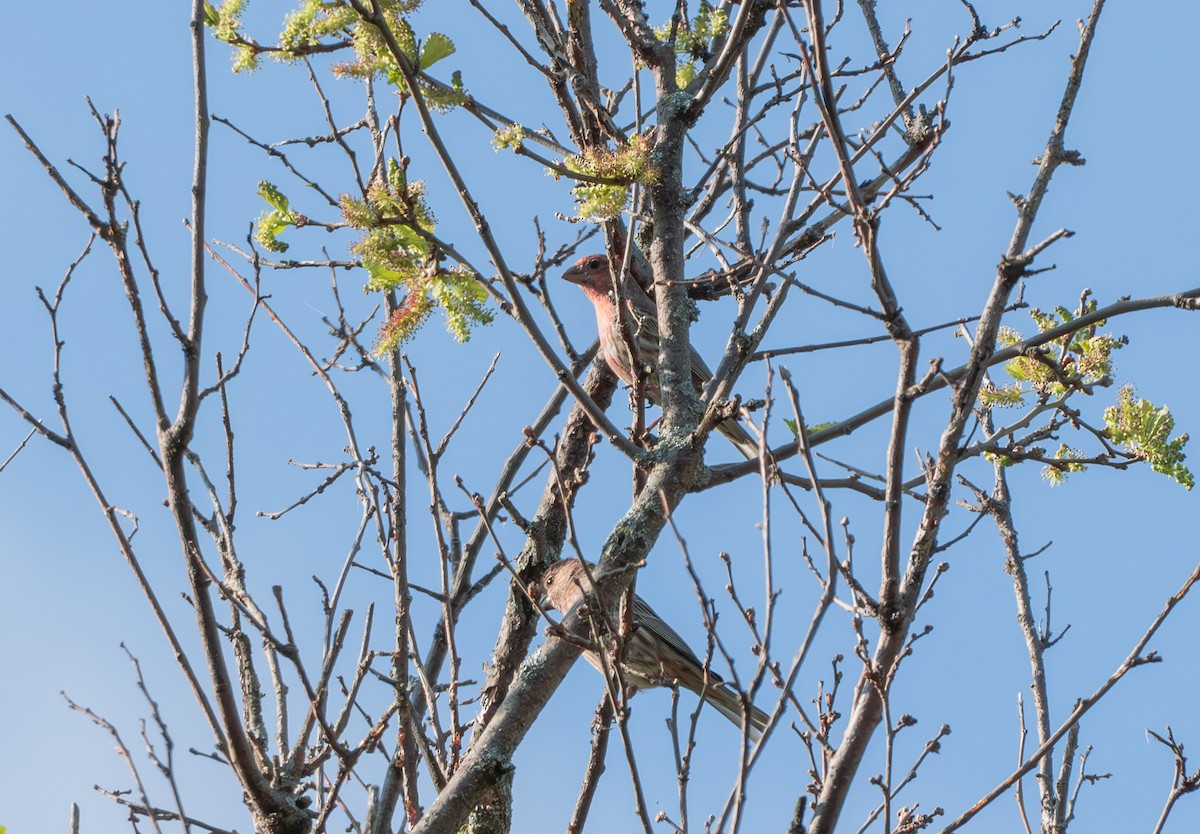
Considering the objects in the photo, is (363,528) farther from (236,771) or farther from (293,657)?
(236,771)

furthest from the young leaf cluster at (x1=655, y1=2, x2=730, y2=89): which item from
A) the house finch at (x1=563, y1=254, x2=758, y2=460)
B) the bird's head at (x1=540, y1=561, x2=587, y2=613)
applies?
the bird's head at (x1=540, y1=561, x2=587, y2=613)

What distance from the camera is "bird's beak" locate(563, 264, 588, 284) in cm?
903

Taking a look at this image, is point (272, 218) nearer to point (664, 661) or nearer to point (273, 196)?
point (273, 196)

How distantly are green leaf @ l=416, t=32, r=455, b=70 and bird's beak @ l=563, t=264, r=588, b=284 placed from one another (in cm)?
479

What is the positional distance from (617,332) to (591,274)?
3055 mm

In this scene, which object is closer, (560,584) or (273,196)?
(273,196)

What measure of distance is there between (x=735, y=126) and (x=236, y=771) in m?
4.18

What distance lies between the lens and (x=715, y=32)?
6168 mm

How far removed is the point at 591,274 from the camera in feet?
29.5

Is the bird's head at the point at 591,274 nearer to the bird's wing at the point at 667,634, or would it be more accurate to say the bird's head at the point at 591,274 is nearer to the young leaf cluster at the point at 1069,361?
the bird's wing at the point at 667,634

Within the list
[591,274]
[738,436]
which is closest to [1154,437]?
[738,436]

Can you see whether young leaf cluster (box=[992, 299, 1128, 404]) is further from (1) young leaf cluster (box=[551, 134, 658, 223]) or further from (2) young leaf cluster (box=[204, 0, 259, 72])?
(2) young leaf cluster (box=[204, 0, 259, 72])

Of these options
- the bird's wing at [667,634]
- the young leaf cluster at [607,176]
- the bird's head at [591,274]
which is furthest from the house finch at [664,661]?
the young leaf cluster at [607,176]

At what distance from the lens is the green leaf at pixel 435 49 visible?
4180 mm
